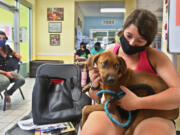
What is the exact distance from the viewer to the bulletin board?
4.87ft

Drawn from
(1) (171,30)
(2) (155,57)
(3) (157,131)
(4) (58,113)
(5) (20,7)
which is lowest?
A: (4) (58,113)

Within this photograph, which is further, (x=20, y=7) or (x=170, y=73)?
(x=20, y=7)

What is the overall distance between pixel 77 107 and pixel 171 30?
1050 mm

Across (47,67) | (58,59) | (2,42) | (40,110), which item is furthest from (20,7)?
(40,110)

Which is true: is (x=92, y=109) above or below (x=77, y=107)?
above

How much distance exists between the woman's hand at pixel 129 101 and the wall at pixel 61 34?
7.02 m

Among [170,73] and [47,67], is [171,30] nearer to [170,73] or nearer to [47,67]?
[170,73]

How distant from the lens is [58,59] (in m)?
→ 7.98

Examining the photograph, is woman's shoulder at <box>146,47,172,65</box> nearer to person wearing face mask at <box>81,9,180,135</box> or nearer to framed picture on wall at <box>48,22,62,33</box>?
person wearing face mask at <box>81,9,180,135</box>

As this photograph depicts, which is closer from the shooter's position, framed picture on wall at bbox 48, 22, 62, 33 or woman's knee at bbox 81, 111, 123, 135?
woman's knee at bbox 81, 111, 123, 135

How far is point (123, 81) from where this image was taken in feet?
3.62

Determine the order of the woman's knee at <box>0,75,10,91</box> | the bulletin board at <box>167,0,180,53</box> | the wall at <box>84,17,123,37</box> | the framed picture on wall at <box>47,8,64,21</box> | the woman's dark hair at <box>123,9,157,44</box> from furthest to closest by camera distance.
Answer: the wall at <box>84,17,123,37</box>
the framed picture on wall at <box>47,8,64,21</box>
the woman's knee at <box>0,75,10,91</box>
the bulletin board at <box>167,0,180,53</box>
the woman's dark hair at <box>123,9,157,44</box>

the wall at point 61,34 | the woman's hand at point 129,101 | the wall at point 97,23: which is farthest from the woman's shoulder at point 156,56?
the wall at point 97,23

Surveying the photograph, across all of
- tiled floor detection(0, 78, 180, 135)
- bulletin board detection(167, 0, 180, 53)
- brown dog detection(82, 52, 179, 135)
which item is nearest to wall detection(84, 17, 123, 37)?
tiled floor detection(0, 78, 180, 135)
